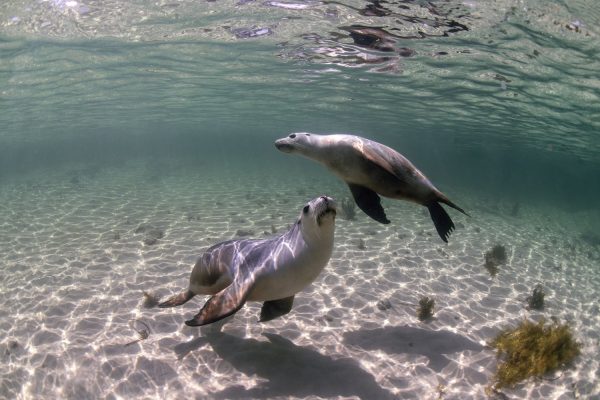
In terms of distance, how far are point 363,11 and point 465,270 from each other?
7.55m

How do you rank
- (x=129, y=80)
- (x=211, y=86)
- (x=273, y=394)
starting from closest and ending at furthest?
(x=273, y=394), (x=129, y=80), (x=211, y=86)

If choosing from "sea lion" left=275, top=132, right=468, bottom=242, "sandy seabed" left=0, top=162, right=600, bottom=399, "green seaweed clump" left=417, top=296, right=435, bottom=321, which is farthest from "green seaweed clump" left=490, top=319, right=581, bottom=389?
"sea lion" left=275, top=132, right=468, bottom=242

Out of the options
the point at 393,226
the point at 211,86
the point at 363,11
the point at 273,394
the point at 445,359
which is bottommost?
the point at 393,226

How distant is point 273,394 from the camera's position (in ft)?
15.8

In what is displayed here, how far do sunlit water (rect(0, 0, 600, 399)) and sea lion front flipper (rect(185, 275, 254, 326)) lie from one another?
1499 millimetres

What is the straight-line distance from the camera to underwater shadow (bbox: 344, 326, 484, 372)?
602cm

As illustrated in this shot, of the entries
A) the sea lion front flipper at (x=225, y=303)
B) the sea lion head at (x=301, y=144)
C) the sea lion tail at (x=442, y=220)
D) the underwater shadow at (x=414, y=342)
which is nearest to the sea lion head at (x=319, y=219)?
the sea lion head at (x=301, y=144)

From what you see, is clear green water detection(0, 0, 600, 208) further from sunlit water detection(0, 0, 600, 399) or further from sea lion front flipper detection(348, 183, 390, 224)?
sea lion front flipper detection(348, 183, 390, 224)

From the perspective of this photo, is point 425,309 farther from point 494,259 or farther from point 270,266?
point 494,259

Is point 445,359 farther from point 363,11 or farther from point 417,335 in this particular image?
point 363,11

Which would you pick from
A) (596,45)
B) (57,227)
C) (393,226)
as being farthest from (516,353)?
(57,227)

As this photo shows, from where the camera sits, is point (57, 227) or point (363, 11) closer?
point (363, 11)

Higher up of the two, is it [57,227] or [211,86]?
[211,86]

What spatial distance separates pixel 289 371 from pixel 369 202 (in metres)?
2.81
